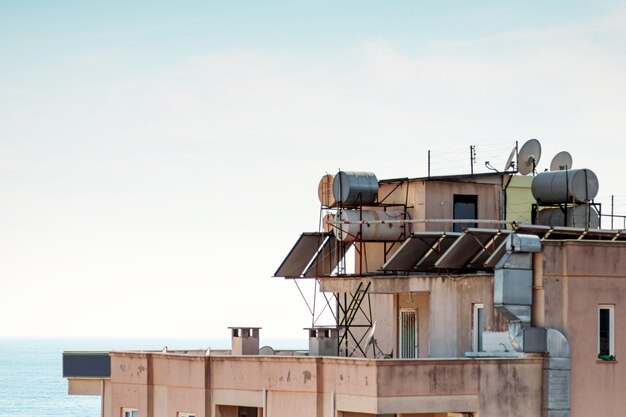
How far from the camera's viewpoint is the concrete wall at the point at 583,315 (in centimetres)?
4203

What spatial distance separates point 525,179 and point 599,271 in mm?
10370

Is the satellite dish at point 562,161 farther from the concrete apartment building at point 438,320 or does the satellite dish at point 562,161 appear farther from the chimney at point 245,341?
the chimney at point 245,341

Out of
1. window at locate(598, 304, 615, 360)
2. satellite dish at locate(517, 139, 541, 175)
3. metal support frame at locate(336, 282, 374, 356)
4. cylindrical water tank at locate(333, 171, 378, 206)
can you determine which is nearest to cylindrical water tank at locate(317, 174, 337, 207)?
cylindrical water tank at locate(333, 171, 378, 206)

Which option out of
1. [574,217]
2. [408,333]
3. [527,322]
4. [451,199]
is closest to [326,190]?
[451,199]

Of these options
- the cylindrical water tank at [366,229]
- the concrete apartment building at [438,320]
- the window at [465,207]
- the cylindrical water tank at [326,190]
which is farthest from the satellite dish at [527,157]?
the cylindrical water tank at [326,190]

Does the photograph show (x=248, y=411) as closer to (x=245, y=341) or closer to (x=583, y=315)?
(x=245, y=341)

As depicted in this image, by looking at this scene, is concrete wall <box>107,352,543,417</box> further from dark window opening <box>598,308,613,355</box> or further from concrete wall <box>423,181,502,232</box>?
concrete wall <box>423,181,502,232</box>

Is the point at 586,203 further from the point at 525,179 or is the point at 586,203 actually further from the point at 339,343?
the point at 339,343

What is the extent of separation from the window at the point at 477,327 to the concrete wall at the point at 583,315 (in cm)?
317

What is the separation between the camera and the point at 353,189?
4962 cm

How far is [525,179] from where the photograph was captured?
5256 cm

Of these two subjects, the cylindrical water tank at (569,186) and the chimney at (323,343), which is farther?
the cylindrical water tank at (569,186)

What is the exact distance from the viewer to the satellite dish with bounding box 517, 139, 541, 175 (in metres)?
52.3

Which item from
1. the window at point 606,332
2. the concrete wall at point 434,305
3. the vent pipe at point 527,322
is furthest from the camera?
the concrete wall at point 434,305
